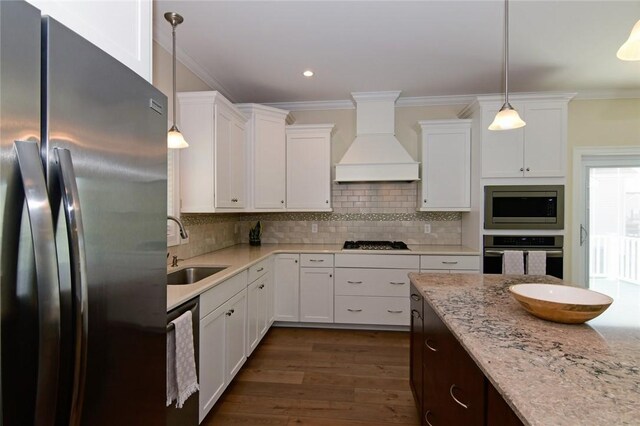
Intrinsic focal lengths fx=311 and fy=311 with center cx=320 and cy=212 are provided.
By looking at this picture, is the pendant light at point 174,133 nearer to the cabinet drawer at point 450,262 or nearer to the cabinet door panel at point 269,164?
the cabinet door panel at point 269,164

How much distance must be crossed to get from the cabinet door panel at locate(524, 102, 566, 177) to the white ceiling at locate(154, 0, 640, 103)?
36cm

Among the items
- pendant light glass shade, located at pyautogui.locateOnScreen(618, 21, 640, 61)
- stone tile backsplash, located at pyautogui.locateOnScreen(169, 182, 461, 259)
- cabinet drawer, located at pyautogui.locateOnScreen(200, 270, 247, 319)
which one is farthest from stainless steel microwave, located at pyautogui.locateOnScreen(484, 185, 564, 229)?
cabinet drawer, located at pyautogui.locateOnScreen(200, 270, 247, 319)

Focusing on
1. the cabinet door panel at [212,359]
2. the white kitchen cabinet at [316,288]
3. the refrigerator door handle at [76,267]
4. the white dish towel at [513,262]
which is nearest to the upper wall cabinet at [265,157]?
the white kitchen cabinet at [316,288]

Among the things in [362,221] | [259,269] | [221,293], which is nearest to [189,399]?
[221,293]

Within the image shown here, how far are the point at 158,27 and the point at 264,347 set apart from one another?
2855mm

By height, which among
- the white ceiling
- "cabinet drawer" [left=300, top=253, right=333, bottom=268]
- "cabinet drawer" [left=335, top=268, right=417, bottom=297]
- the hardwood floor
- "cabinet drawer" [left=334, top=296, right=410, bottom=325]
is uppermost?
the white ceiling

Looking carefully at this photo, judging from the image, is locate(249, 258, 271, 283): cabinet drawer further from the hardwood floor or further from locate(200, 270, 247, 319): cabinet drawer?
the hardwood floor

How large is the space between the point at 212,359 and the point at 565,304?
184 cm

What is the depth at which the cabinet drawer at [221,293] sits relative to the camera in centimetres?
179

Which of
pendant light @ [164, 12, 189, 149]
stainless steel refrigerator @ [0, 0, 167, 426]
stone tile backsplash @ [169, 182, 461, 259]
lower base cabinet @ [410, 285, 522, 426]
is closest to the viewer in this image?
stainless steel refrigerator @ [0, 0, 167, 426]

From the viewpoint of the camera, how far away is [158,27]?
7.70 feet

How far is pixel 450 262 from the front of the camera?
10.7 feet

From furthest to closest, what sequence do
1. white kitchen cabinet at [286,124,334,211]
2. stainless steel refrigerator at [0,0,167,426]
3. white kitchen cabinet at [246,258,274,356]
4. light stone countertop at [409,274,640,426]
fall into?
white kitchen cabinet at [286,124,334,211], white kitchen cabinet at [246,258,274,356], light stone countertop at [409,274,640,426], stainless steel refrigerator at [0,0,167,426]

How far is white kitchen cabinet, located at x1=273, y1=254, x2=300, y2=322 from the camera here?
11.3ft
